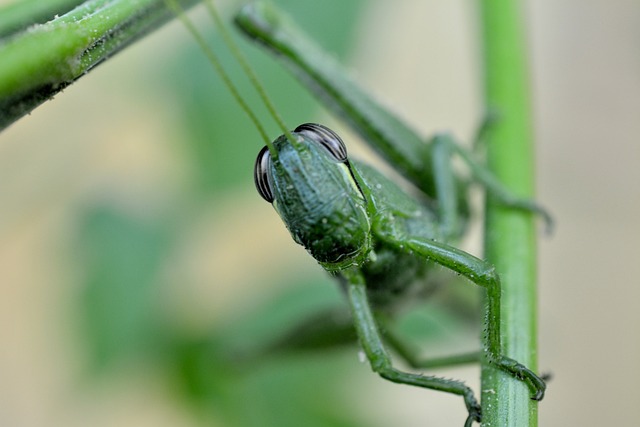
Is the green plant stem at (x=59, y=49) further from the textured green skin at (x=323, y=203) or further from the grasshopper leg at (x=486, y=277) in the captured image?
the grasshopper leg at (x=486, y=277)

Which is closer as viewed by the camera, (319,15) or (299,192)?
(299,192)

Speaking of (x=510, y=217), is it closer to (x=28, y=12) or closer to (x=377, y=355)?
(x=377, y=355)

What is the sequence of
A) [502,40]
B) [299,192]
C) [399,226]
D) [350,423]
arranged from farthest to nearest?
[350,423] → [502,40] → [399,226] → [299,192]

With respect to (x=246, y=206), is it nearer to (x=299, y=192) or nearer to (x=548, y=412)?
(x=548, y=412)

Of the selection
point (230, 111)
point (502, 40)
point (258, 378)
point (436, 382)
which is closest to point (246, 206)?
point (230, 111)

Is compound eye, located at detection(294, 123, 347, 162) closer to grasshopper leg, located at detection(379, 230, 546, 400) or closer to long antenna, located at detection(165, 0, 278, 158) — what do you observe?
long antenna, located at detection(165, 0, 278, 158)

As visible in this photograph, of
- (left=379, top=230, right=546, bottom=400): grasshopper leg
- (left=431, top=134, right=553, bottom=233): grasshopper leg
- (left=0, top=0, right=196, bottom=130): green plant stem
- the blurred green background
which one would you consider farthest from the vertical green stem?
(left=0, top=0, right=196, bottom=130): green plant stem
